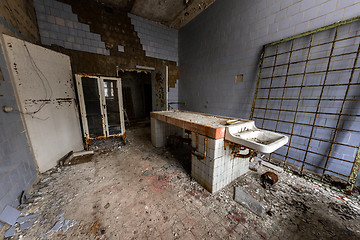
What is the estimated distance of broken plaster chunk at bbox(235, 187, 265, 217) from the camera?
1399mm

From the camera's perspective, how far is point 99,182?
1.86m

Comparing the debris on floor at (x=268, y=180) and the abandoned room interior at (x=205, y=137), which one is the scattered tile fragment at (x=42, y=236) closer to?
the abandoned room interior at (x=205, y=137)

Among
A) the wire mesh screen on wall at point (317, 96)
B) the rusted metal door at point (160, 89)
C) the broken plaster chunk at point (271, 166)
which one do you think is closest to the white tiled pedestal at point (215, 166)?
the broken plaster chunk at point (271, 166)

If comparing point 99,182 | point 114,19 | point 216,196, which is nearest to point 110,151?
point 99,182

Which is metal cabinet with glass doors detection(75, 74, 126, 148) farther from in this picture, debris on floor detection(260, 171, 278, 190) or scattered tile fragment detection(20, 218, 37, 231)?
debris on floor detection(260, 171, 278, 190)

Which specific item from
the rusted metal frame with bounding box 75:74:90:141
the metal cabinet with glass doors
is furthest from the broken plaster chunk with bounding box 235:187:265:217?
the rusted metal frame with bounding box 75:74:90:141

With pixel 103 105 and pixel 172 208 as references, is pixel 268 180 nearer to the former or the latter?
pixel 172 208

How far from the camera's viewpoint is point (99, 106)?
293cm

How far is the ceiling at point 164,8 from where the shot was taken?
343 centimetres

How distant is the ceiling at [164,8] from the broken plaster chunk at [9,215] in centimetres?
472

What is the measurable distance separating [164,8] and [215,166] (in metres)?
4.56

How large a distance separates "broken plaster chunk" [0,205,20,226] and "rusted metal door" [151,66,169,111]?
10.6ft

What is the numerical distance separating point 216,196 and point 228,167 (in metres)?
0.41

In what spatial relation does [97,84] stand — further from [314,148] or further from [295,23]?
[314,148]
